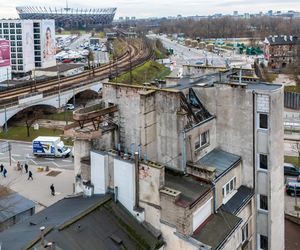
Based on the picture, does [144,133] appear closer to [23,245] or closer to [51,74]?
[23,245]

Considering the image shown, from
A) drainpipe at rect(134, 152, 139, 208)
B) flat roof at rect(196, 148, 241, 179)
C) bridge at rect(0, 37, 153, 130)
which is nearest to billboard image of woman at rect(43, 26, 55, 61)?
bridge at rect(0, 37, 153, 130)

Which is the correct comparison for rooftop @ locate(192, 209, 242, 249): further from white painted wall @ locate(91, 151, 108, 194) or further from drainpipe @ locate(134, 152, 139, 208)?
white painted wall @ locate(91, 151, 108, 194)

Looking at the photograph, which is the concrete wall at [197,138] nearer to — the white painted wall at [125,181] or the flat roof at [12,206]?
the white painted wall at [125,181]

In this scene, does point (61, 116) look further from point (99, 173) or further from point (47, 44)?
point (47, 44)

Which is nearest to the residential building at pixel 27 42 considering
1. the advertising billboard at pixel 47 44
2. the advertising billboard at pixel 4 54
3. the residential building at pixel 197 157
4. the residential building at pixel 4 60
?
the advertising billboard at pixel 47 44

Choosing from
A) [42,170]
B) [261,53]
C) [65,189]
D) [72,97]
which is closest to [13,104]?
[72,97]

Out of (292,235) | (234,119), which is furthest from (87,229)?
(292,235)
